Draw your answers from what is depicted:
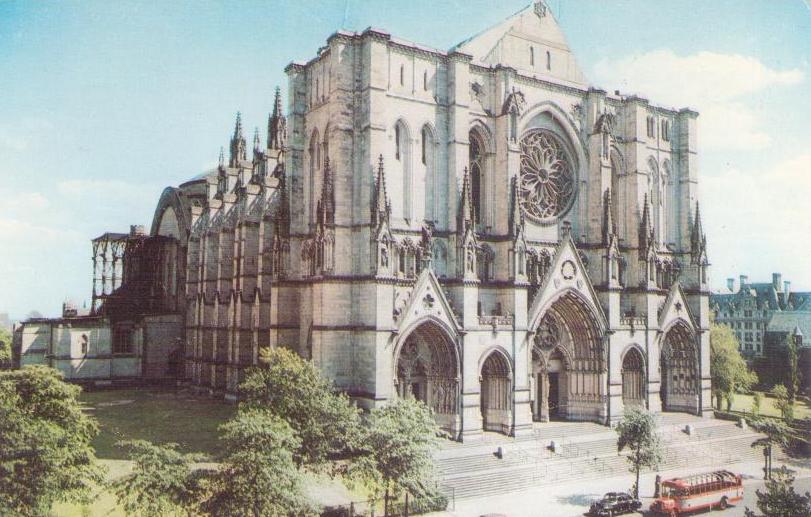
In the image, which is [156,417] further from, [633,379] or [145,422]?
[633,379]

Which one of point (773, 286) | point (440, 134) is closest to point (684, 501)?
point (440, 134)

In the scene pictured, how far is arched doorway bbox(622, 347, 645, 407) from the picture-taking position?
3884cm

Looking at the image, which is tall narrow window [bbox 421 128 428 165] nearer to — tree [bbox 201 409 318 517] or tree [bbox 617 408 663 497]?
tree [bbox 617 408 663 497]

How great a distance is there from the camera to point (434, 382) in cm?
3262

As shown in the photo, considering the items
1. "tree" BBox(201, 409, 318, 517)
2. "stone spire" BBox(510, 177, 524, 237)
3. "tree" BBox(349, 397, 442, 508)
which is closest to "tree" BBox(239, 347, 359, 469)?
"tree" BBox(349, 397, 442, 508)

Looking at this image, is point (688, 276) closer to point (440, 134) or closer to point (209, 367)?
point (440, 134)

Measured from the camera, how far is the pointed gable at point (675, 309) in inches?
1574

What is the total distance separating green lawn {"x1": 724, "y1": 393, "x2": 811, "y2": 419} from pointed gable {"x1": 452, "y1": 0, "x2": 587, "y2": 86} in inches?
1126

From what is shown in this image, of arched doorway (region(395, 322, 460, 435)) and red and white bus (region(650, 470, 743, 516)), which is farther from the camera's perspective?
arched doorway (region(395, 322, 460, 435))

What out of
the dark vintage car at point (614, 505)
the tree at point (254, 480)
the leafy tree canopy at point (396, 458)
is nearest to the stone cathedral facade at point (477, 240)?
the leafy tree canopy at point (396, 458)

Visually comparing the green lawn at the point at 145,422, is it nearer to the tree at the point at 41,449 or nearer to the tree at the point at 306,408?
the tree at the point at 41,449

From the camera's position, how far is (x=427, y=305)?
3094cm

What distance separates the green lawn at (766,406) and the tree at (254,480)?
4119cm

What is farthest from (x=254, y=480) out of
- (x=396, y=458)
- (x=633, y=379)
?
(x=633, y=379)
